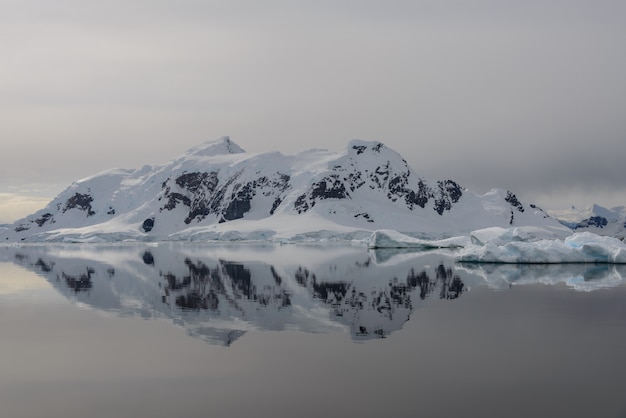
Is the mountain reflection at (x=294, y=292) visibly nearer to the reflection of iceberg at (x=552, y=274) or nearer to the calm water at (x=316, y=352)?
the reflection of iceberg at (x=552, y=274)

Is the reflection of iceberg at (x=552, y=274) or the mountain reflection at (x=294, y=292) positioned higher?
the mountain reflection at (x=294, y=292)

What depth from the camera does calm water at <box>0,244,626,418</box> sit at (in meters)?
14.0

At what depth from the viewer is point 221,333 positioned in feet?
74.8

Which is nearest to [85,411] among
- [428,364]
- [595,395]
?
[428,364]

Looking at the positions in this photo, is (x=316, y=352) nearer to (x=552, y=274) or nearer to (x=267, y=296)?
(x=267, y=296)

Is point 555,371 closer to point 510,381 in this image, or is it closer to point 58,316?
point 510,381

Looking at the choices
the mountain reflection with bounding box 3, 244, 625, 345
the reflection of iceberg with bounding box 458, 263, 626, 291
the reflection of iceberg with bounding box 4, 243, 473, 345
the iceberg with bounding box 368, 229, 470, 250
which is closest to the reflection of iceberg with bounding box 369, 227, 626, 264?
Answer: the reflection of iceberg with bounding box 458, 263, 626, 291

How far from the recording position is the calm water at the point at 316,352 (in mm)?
14039

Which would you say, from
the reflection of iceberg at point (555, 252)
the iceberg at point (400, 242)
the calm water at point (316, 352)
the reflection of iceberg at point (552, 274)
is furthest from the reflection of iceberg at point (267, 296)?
the iceberg at point (400, 242)

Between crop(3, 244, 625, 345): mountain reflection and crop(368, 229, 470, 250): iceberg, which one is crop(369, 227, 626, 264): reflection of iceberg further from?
crop(368, 229, 470, 250): iceberg

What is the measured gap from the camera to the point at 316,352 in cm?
1934

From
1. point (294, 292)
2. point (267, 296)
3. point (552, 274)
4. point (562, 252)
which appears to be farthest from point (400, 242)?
point (267, 296)

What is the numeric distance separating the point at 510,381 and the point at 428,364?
2.56 m

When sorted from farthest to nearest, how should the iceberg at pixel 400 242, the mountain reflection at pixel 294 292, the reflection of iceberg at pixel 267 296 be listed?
the iceberg at pixel 400 242, the mountain reflection at pixel 294 292, the reflection of iceberg at pixel 267 296
